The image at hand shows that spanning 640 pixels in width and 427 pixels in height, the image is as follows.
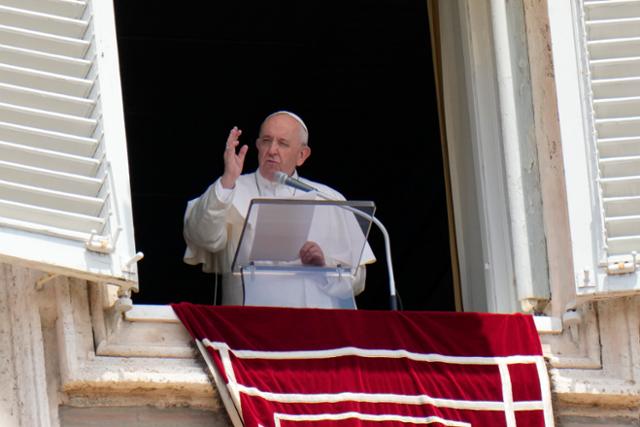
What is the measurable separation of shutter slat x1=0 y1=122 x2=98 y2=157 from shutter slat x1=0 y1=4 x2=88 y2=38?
0.33 m

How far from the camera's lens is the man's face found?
8148 millimetres

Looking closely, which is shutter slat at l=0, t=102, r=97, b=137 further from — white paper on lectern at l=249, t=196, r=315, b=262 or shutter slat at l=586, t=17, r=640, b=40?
shutter slat at l=586, t=17, r=640, b=40

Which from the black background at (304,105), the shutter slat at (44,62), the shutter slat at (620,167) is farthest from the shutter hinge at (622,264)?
the black background at (304,105)

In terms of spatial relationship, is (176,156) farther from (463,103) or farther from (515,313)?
(515,313)

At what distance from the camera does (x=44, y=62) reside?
6.80 meters

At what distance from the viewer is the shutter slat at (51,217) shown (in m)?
6.52

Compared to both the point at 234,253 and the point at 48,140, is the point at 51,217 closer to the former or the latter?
the point at 48,140

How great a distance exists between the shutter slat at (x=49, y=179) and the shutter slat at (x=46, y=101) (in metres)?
0.20

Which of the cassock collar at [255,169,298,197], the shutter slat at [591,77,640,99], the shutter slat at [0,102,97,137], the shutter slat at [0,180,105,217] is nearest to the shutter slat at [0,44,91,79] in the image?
the shutter slat at [0,102,97,137]

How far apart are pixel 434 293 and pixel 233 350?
14.1ft

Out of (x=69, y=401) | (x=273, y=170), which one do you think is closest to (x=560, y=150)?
(x=273, y=170)

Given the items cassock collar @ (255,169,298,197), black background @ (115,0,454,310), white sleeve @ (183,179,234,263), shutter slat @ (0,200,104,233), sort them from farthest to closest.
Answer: black background @ (115,0,454,310)
cassock collar @ (255,169,298,197)
white sleeve @ (183,179,234,263)
shutter slat @ (0,200,104,233)

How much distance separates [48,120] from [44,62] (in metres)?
0.19

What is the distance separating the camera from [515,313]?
23.5 ft
